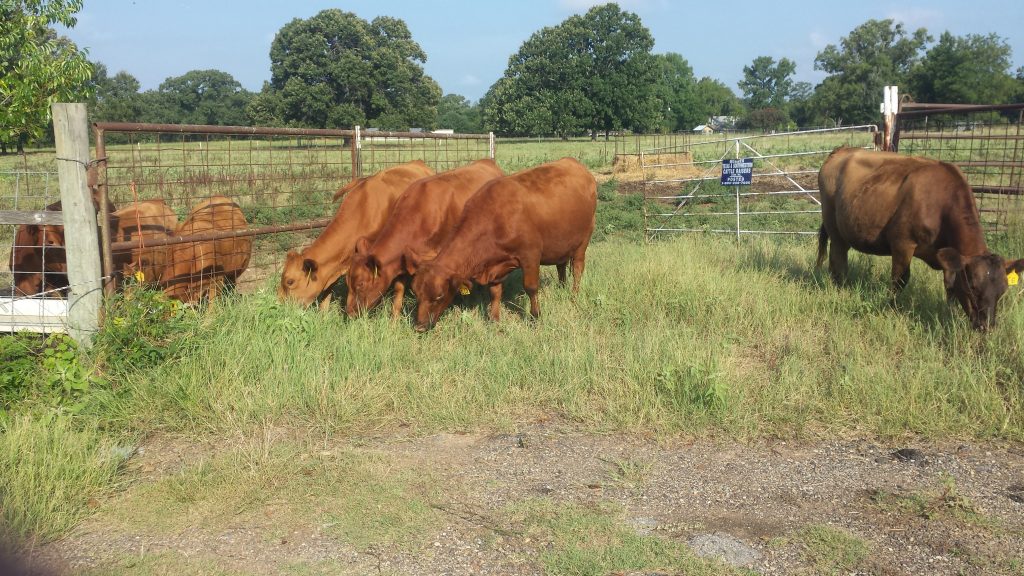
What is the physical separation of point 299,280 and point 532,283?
2.36 metres

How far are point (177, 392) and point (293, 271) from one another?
95.4 inches

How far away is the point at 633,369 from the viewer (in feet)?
19.1

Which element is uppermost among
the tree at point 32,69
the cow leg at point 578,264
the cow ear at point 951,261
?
the tree at point 32,69

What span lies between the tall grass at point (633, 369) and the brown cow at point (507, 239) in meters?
0.39

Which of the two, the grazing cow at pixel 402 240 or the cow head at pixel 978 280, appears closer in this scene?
the cow head at pixel 978 280

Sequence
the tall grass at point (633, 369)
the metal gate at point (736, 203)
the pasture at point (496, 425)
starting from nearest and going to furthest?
the pasture at point (496, 425), the tall grass at point (633, 369), the metal gate at point (736, 203)

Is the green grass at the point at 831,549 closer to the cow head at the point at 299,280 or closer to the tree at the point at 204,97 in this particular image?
the cow head at the point at 299,280

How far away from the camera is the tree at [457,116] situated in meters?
123

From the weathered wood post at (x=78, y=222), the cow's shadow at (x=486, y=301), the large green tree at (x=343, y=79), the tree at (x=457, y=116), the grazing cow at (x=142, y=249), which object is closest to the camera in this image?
the weathered wood post at (x=78, y=222)

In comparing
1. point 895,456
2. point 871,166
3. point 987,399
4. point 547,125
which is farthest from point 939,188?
point 547,125

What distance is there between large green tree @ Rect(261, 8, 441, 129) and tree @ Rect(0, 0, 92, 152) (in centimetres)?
4742

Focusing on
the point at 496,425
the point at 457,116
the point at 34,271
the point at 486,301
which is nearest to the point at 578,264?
the point at 486,301

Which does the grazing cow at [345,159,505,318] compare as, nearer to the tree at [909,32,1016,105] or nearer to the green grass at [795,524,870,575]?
the green grass at [795,524,870,575]

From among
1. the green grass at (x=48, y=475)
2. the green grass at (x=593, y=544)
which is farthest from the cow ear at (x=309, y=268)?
the green grass at (x=593, y=544)
